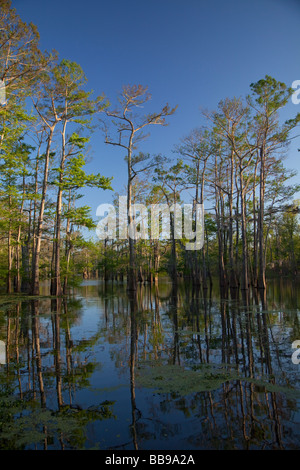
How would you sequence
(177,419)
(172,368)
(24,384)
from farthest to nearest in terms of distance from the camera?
(172,368)
(24,384)
(177,419)

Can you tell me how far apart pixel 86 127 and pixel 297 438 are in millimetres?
21777

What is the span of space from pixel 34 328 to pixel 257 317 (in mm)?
7364

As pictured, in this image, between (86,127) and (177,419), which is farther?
(86,127)

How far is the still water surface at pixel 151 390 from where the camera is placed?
288 cm

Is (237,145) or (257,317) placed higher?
(237,145)

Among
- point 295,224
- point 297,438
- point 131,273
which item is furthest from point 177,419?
point 295,224

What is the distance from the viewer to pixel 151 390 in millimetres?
4055

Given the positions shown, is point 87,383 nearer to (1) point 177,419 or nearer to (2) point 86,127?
(1) point 177,419

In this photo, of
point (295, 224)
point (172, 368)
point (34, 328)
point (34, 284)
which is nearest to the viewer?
point (172, 368)

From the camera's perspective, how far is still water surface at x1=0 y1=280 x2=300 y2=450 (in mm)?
2883

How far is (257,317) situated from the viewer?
978 centimetres

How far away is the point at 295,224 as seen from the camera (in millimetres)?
46875

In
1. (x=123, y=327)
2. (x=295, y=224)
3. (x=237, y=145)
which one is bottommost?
(x=123, y=327)

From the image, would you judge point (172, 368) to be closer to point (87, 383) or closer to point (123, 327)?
point (87, 383)
